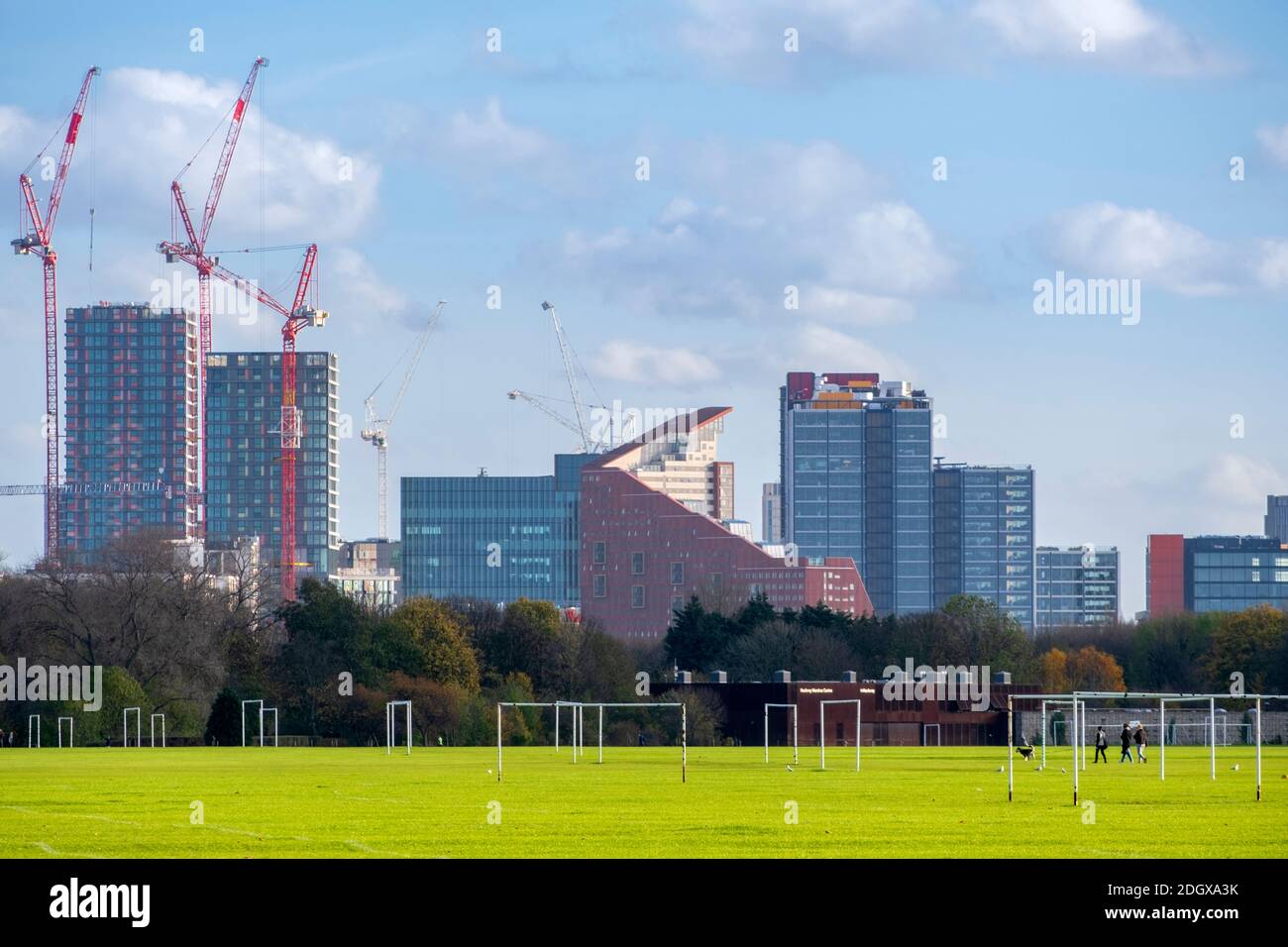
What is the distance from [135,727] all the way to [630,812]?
82074 millimetres

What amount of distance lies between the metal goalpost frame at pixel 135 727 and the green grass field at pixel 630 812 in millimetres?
40386

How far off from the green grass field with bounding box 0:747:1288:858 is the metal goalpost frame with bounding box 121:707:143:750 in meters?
40.4

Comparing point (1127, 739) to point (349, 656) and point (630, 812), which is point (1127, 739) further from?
point (349, 656)

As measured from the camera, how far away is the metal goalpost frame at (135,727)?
114 meters

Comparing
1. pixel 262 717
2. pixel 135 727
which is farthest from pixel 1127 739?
pixel 135 727

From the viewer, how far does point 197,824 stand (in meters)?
39.4

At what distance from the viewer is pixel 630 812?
43.4 metres

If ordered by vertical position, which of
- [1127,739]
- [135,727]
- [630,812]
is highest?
[630,812]

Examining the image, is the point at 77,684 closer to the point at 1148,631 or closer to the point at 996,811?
the point at 996,811

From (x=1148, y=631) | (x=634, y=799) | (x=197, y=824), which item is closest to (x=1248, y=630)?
(x=1148, y=631)

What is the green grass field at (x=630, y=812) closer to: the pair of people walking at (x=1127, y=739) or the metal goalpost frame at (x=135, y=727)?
the pair of people walking at (x=1127, y=739)

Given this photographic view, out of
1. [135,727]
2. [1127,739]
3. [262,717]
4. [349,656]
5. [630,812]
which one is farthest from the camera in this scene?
[349,656]

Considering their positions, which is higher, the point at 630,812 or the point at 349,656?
the point at 630,812
